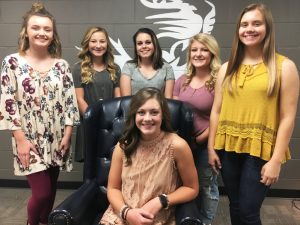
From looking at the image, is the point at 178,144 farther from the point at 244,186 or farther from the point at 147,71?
the point at 147,71

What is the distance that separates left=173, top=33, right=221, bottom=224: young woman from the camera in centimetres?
212

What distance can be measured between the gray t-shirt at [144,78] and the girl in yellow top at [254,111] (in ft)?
2.46

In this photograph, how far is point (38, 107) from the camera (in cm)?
194

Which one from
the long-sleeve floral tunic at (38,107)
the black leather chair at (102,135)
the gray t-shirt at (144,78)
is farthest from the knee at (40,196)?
the gray t-shirt at (144,78)

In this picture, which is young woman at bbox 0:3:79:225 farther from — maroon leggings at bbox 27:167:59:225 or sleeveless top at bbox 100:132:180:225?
sleeveless top at bbox 100:132:180:225

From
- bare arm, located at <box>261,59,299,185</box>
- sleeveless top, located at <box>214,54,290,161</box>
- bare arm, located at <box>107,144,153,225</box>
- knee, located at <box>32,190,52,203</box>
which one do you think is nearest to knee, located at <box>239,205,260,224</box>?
bare arm, located at <box>261,59,299,185</box>

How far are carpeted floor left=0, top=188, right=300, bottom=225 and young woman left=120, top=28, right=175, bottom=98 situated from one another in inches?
48.9

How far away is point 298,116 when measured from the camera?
10.1ft

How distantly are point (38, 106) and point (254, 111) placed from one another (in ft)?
3.99

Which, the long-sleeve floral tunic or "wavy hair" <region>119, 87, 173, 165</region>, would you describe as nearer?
"wavy hair" <region>119, 87, 173, 165</region>

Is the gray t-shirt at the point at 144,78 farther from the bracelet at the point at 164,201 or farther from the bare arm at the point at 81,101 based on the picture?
the bracelet at the point at 164,201

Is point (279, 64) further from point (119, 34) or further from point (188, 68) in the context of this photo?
point (119, 34)

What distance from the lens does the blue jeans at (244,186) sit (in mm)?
1650

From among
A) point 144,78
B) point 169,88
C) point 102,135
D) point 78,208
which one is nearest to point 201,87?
point 169,88
